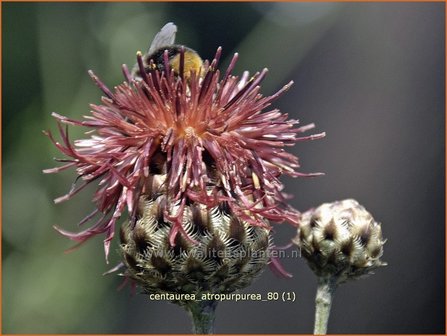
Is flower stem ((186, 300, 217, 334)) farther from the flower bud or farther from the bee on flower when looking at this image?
the flower bud

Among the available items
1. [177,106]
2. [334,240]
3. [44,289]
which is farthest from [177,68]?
[44,289]

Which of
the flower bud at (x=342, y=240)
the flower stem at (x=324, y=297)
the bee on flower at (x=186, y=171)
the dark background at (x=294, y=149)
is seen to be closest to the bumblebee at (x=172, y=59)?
the bee on flower at (x=186, y=171)

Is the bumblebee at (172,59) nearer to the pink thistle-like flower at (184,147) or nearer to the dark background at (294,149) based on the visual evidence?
the pink thistle-like flower at (184,147)

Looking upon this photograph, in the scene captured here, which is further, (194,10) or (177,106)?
(194,10)

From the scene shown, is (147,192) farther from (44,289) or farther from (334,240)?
(44,289)

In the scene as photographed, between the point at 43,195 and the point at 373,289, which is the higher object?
the point at 43,195

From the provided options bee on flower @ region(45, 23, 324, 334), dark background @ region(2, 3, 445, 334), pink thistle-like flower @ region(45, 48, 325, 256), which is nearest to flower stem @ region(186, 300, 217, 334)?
bee on flower @ region(45, 23, 324, 334)

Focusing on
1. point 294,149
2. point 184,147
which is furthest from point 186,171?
point 294,149

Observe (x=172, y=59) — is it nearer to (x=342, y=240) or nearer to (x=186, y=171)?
(x=186, y=171)
